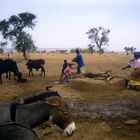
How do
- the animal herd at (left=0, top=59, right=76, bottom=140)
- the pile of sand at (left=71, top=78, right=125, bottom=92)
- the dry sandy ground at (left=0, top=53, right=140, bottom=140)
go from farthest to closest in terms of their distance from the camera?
the pile of sand at (left=71, top=78, right=125, bottom=92) < the dry sandy ground at (left=0, top=53, right=140, bottom=140) < the animal herd at (left=0, top=59, right=76, bottom=140)

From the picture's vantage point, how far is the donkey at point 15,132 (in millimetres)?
2768

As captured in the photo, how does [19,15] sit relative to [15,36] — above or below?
above

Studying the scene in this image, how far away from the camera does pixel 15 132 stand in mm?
2830

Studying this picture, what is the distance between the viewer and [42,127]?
9.17 meters

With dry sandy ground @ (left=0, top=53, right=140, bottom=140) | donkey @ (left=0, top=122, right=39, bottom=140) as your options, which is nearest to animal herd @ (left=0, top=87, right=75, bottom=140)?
dry sandy ground @ (left=0, top=53, right=140, bottom=140)

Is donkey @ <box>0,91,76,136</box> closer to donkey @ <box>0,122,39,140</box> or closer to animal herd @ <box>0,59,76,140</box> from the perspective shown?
animal herd @ <box>0,59,76,140</box>

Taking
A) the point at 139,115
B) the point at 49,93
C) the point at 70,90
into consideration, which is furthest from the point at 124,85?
the point at 49,93

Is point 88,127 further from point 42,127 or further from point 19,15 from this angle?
point 19,15

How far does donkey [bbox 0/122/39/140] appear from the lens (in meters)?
2.77

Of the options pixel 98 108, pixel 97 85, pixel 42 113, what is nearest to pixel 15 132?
pixel 42 113

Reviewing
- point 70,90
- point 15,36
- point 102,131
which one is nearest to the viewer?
point 102,131

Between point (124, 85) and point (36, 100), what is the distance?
9662 mm

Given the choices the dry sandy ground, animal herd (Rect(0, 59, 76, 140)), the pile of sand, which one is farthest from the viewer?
the pile of sand

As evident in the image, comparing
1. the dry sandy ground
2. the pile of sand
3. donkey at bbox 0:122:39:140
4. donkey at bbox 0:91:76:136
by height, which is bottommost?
the dry sandy ground
